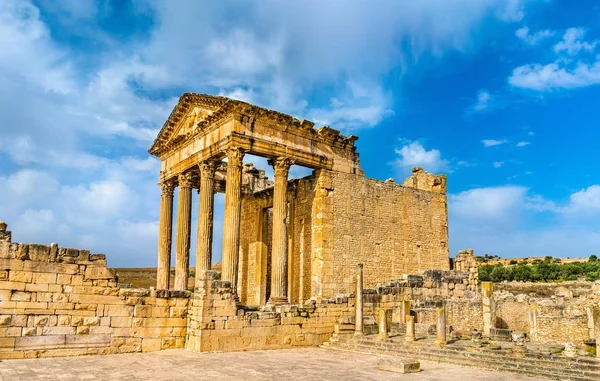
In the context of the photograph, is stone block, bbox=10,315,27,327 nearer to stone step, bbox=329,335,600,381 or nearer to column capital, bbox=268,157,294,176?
stone step, bbox=329,335,600,381

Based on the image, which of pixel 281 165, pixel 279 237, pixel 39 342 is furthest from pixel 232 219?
pixel 39 342

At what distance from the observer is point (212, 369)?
1010cm

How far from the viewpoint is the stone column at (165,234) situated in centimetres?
2256

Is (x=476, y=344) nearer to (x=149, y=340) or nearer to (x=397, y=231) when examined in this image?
(x=149, y=340)

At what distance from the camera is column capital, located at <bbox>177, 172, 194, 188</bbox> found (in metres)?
22.2

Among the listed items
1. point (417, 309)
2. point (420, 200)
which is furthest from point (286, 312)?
point (420, 200)

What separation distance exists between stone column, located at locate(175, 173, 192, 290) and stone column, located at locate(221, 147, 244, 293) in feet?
13.8

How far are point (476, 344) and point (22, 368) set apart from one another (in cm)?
1006

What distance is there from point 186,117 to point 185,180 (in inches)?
108

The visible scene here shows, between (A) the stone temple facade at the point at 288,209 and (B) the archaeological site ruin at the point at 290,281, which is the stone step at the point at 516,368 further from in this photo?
(A) the stone temple facade at the point at 288,209

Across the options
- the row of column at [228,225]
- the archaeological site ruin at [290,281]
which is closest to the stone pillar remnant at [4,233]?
the archaeological site ruin at [290,281]

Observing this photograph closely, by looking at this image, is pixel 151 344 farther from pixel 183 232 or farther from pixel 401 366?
pixel 183 232

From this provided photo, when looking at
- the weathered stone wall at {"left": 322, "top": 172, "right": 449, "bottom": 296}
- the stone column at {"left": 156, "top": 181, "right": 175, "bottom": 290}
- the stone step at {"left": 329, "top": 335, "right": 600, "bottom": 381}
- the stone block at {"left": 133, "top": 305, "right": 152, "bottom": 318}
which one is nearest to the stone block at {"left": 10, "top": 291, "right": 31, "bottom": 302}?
the stone block at {"left": 133, "top": 305, "right": 152, "bottom": 318}

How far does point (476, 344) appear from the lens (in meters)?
12.6
